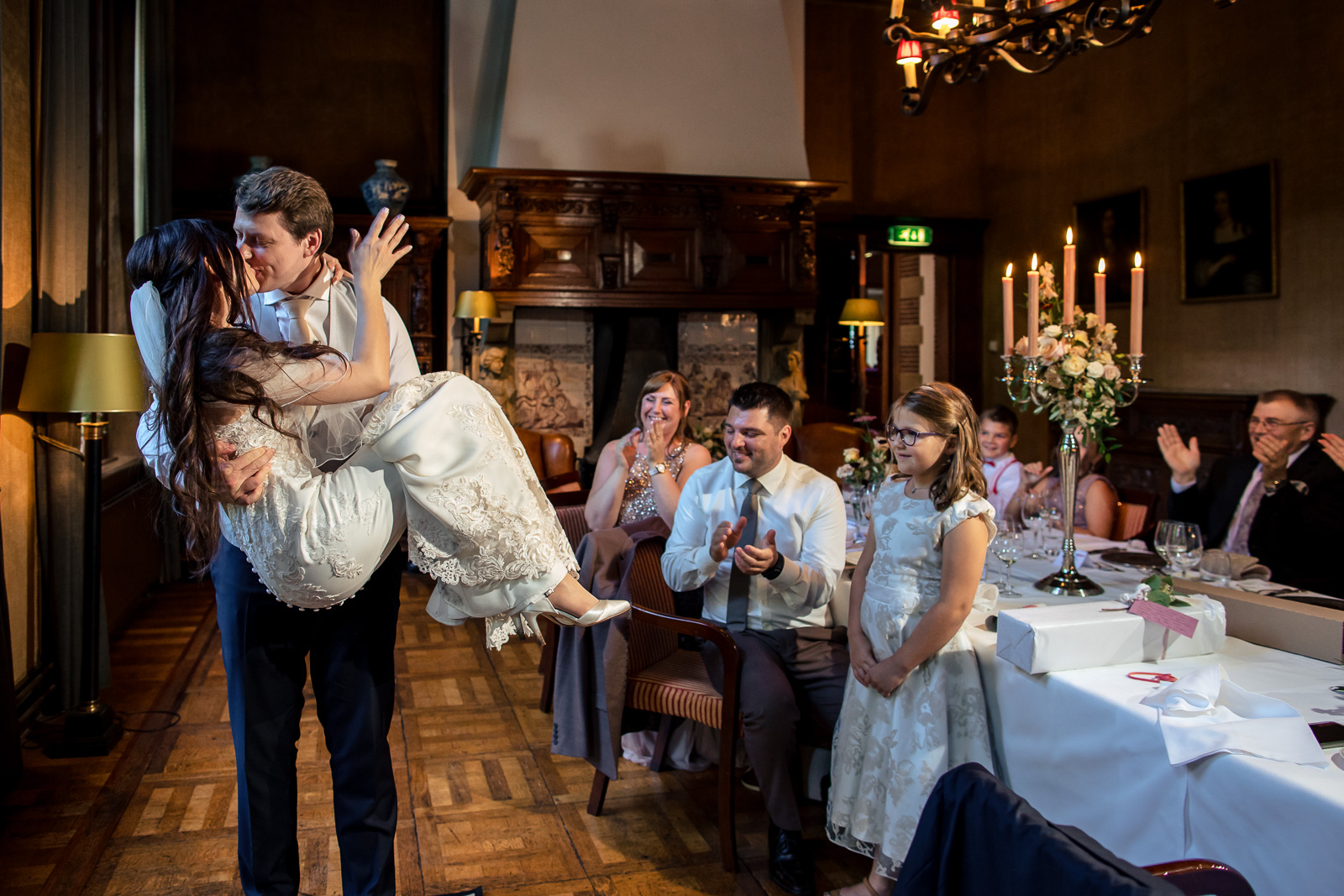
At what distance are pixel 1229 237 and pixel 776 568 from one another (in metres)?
6.24

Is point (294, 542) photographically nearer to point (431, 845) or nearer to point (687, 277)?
point (431, 845)

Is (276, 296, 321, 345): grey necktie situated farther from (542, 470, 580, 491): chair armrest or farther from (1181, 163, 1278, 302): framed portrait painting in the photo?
(1181, 163, 1278, 302): framed portrait painting

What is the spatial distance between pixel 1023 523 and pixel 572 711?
1455 mm

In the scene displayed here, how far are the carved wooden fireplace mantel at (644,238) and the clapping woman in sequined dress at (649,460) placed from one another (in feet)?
12.6

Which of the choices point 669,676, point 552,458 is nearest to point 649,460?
point 669,676

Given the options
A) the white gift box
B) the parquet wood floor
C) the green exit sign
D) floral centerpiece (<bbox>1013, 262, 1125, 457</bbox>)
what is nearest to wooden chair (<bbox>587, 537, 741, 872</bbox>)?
the parquet wood floor

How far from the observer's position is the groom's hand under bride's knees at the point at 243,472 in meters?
1.58

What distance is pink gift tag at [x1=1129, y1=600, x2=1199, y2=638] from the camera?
77.2 inches

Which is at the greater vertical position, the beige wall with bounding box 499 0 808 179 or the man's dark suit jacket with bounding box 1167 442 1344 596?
the beige wall with bounding box 499 0 808 179

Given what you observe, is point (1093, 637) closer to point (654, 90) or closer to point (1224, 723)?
point (1224, 723)

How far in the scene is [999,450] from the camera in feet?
13.3

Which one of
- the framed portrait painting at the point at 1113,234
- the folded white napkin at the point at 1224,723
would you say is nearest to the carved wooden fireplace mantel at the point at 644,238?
the framed portrait painting at the point at 1113,234

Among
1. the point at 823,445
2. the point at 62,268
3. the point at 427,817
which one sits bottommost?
the point at 427,817

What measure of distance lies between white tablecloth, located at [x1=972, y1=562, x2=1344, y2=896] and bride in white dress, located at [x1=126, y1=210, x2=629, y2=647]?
94 centimetres
